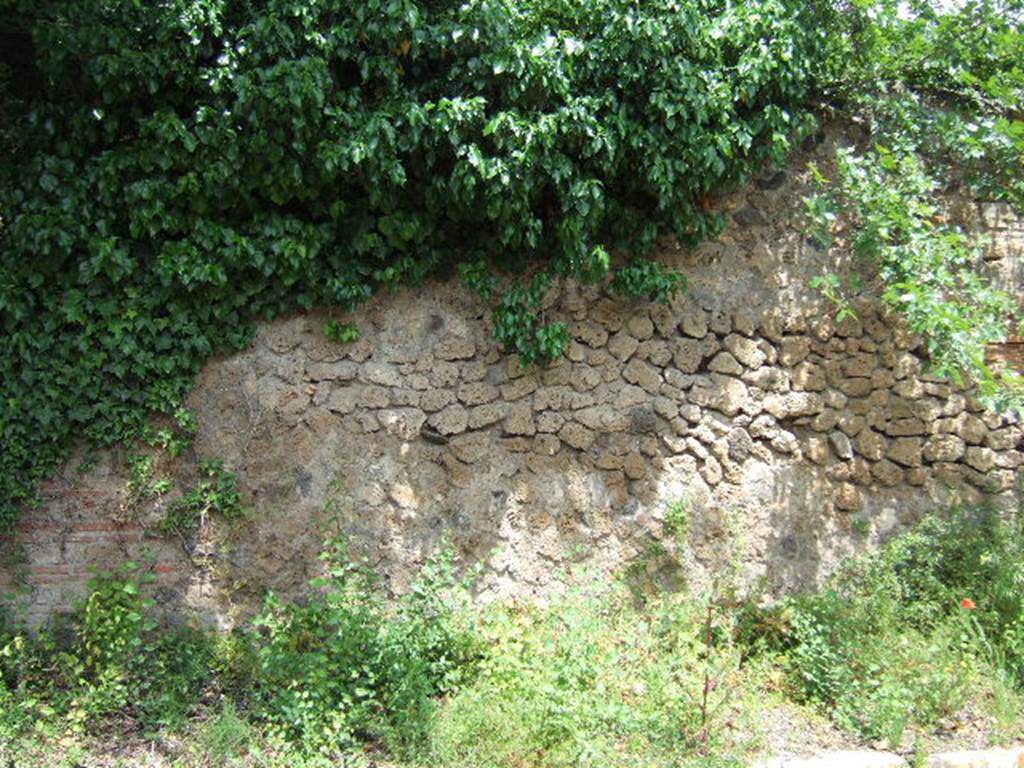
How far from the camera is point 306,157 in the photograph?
4910 millimetres

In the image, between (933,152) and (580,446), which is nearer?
(580,446)

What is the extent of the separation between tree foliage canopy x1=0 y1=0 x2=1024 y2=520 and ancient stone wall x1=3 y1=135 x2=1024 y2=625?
0.28 meters

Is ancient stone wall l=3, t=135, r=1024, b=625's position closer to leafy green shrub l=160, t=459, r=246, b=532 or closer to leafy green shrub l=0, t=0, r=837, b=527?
leafy green shrub l=160, t=459, r=246, b=532

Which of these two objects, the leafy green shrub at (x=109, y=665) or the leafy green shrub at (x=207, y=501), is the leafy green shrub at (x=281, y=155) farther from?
the leafy green shrub at (x=109, y=665)

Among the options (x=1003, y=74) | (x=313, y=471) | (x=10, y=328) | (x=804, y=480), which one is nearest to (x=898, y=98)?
(x=1003, y=74)

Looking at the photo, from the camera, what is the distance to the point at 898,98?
5.97 metres

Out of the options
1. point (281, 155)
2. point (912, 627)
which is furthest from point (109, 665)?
point (912, 627)

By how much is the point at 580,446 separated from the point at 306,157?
7.32ft

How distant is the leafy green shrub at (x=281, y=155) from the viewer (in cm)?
475

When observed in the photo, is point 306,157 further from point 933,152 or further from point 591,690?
point 933,152

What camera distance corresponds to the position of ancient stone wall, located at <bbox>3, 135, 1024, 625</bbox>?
16.6 feet

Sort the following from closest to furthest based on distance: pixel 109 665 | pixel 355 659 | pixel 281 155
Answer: pixel 109 665 → pixel 355 659 → pixel 281 155

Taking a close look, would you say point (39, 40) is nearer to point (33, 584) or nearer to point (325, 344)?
point (325, 344)

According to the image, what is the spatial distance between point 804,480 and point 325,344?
3029mm
